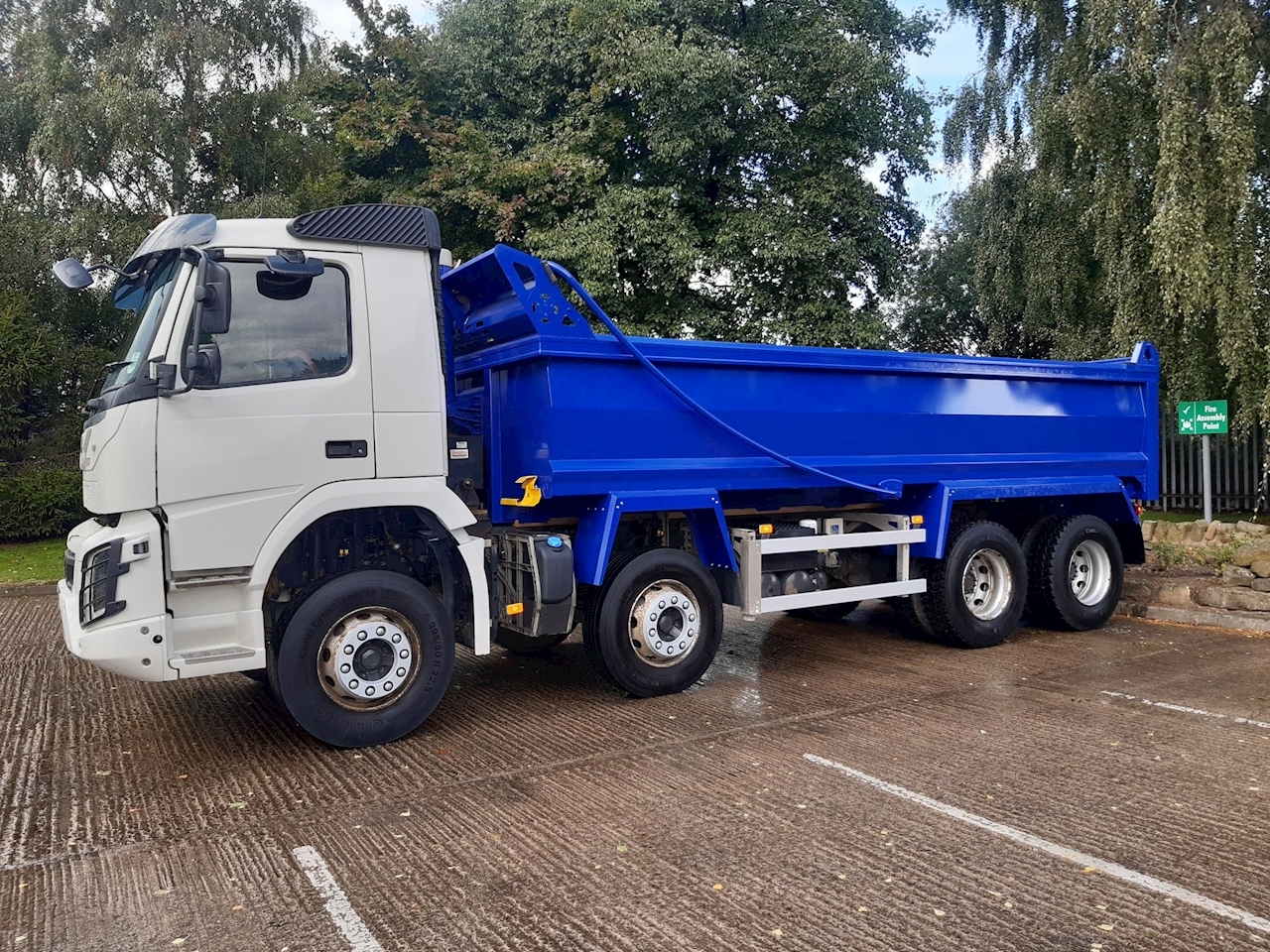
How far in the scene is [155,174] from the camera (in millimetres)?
19266

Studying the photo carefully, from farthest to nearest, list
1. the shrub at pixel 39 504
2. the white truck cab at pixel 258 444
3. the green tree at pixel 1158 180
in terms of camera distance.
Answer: the shrub at pixel 39 504 < the green tree at pixel 1158 180 < the white truck cab at pixel 258 444

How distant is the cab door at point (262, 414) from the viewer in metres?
A: 5.25

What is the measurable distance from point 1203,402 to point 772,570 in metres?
9.01

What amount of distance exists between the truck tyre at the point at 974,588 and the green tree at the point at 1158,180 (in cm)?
689

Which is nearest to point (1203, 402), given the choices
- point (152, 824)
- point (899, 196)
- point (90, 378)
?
point (899, 196)

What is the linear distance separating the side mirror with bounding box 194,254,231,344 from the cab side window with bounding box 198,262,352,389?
8.7 inches

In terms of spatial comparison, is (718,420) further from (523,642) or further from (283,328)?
(283,328)

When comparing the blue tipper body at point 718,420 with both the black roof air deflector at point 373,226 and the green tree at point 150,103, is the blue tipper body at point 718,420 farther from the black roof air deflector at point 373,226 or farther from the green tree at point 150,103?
the green tree at point 150,103

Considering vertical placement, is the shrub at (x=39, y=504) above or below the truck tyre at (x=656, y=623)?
above

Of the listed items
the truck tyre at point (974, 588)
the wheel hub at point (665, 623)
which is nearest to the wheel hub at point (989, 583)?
the truck tyre at point (974, 588)

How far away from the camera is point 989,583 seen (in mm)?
8664

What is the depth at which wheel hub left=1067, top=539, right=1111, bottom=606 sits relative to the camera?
30.5 feet

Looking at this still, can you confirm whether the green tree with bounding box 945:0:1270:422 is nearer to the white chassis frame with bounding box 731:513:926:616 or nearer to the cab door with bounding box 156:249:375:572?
the white chassis frame with bounding box 731:513:926:616

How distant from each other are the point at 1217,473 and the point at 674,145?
1123 cm
